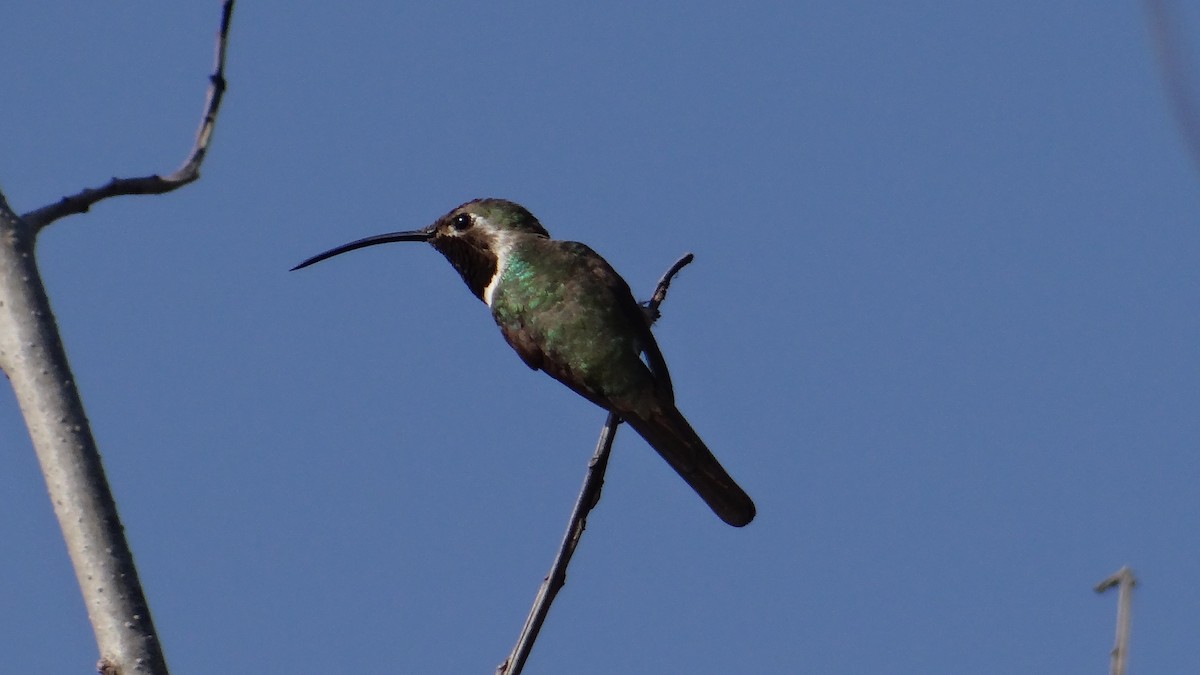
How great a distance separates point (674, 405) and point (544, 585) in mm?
2606

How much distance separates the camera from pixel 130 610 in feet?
9.34

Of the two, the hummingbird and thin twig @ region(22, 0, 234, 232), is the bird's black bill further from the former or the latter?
thin twig @ region(22, 0, 234, 232)

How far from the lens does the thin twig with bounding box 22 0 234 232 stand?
325 cm

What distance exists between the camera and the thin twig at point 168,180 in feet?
10.7

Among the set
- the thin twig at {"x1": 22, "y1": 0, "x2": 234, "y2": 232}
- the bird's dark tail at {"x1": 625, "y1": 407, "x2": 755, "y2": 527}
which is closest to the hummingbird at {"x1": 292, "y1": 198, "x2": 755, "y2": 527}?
the bird's dark tail at {"x1": 625, "y1": 407, "x2": 755, "y2": 527}

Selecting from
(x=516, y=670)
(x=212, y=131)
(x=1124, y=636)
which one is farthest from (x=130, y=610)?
(x=1124, y=636)

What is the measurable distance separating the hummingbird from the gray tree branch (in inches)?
124

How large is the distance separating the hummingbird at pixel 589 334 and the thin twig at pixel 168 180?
2.80m

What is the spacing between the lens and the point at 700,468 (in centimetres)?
588

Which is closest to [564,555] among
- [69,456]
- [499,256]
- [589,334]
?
[69,456]

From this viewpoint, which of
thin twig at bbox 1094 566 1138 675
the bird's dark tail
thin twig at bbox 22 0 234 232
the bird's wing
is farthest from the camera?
the bird's wing

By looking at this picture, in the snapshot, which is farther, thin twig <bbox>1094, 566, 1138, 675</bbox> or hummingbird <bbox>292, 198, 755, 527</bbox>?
hummingbird <bbox>292, 198, 755, 527</bbox>

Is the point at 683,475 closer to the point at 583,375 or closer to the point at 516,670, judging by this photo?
the point at 583,375

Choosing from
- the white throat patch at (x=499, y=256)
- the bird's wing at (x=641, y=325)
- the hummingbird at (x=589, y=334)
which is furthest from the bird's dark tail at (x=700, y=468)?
the white throat patch at (x=499, y=256)
